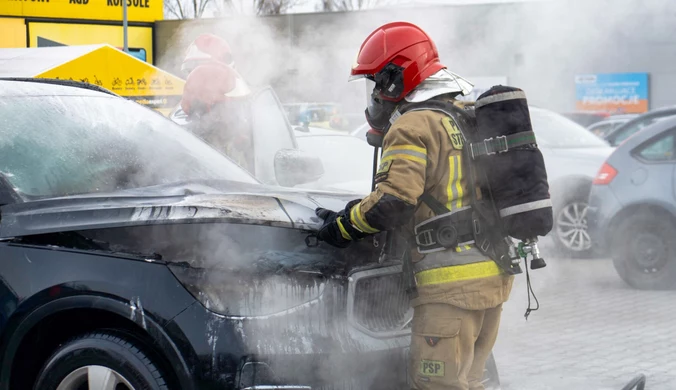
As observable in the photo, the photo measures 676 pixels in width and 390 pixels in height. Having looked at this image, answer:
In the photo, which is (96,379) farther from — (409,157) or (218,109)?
(218,109)

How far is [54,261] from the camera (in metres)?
3.50

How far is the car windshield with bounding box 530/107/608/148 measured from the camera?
11.2m

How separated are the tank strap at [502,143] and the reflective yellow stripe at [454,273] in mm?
409

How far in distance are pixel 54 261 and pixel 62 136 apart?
928 millimetres

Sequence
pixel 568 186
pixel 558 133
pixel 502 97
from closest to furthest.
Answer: pixel 502 97, pixel 568 186, pixel 558 133

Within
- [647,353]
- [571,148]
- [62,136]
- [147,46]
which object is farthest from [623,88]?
[62,136]

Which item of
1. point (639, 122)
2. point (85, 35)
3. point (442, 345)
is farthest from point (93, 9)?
point (442, 345)

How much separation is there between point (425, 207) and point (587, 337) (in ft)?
11.7

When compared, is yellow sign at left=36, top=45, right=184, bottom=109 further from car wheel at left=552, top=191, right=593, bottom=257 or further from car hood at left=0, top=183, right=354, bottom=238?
car hood at left=0, top=183, right=354, bottom=238

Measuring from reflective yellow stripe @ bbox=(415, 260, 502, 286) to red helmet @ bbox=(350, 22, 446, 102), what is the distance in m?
0.67

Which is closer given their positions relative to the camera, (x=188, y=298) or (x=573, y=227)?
(x=188, y=298)

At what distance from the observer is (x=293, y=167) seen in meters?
5.22

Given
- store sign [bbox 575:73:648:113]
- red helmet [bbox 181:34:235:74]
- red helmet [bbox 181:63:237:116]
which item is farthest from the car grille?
store sign [bbox 575:73:648:113]

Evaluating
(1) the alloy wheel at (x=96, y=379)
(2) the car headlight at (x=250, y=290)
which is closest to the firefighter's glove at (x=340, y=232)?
(2) the car headlight at (x=250, y=290)
